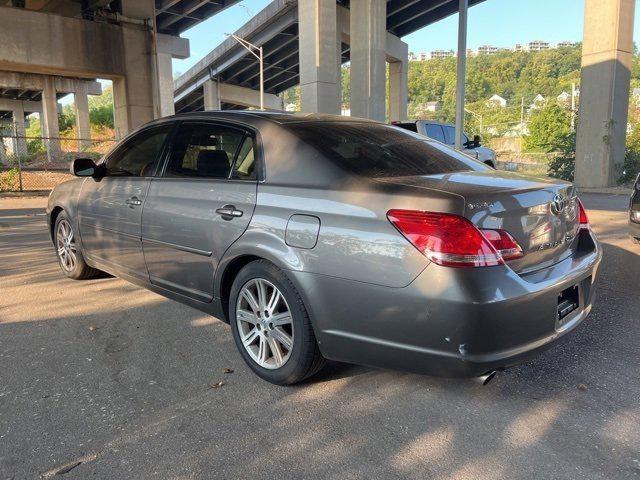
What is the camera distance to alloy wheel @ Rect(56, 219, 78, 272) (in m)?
5.27

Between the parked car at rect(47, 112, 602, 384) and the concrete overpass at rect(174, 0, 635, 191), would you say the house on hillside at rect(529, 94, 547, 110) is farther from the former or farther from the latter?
the parked car at rect(47, 112, 602, 384)

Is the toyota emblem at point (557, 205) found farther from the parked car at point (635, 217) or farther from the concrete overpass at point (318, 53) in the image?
the concrete overpass at point (318, 53)

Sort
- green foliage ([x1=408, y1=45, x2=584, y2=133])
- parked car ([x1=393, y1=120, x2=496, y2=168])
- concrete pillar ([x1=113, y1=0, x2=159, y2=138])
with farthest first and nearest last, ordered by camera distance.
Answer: green foliage ([x1=408, y1=45, x2=584, y2=133])
concrete pillar ([x1=113, y1=0, x2=159, y2=138])
parked car ([x1=393, y1=120, x2=496, y2=168])

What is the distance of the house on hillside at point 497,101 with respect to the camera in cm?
10269

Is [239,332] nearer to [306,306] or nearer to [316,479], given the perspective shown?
[306,306]

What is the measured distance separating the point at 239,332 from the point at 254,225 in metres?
0.74

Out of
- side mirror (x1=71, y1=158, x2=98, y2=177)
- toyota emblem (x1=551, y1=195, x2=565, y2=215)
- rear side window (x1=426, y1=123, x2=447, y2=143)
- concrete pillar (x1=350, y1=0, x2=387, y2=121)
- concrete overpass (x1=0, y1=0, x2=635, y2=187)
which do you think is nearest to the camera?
toyota emblem (x1=551, y1=195, x2=565, y2=215)

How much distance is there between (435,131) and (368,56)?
8104 mm

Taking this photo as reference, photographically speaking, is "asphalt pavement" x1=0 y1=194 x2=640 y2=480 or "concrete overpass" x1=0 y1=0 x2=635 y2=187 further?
"concrete overpass" x1=0 y1=0 x2=635 y2=187

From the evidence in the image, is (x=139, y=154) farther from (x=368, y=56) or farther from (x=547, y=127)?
(x=547, y=127)

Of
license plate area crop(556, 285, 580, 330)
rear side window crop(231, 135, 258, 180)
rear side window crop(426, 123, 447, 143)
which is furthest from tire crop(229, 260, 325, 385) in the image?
rear side window crop(426, 123, 447, 143)

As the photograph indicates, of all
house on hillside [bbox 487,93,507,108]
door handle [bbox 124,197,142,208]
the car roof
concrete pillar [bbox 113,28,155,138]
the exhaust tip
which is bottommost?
the exhaust tip

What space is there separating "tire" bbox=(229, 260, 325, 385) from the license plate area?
1.31 metres

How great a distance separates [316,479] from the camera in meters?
2.24
